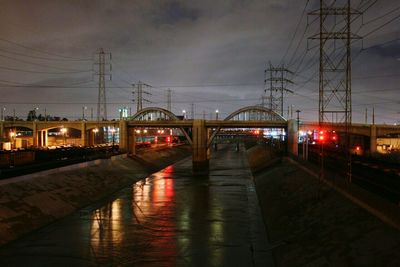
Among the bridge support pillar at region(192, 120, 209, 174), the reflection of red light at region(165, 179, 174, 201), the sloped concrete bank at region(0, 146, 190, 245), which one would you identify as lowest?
the reflection of red light at region(165, 179, 174, 201)

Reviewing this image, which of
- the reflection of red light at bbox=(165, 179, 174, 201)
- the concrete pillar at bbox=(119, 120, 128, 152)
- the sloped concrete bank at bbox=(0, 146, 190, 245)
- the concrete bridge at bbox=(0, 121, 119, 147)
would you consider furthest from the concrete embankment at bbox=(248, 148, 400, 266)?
the concrete bridge at bbox=(0, 121, 119, 147)

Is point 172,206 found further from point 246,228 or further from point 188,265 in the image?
point 188,265

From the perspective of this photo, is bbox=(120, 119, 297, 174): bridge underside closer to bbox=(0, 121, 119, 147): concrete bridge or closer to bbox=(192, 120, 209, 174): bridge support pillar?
bbox=(192, 120, 209, 174): bridge support pillar

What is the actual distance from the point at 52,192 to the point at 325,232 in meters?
26.5

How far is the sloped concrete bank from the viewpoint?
93.8 ft

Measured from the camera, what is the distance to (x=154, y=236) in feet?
90.1

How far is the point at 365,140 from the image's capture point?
340 feet

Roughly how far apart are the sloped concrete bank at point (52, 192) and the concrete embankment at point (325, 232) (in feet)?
57.8

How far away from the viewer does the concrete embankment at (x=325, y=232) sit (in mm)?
15889

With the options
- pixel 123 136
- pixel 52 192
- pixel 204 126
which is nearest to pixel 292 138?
pixel 204 126

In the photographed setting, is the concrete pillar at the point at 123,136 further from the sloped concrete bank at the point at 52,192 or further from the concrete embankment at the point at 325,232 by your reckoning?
the concrete embankment at the point at 325,232

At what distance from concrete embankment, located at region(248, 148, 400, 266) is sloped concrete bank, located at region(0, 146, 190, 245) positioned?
57.8ft

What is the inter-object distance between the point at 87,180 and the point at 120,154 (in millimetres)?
28568

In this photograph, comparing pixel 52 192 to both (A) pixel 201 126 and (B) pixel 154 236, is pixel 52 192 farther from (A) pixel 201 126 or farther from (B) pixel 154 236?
(A) pixel 201 126
